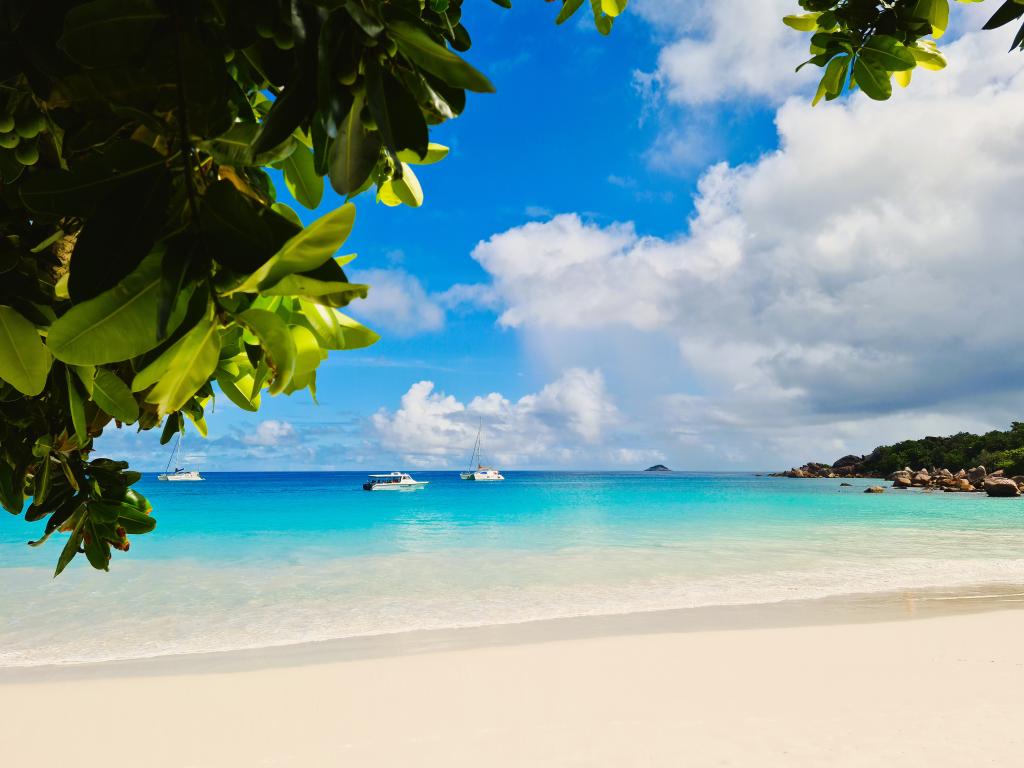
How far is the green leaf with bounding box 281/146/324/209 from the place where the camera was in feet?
1.98

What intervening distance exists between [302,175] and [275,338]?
0.75 ft

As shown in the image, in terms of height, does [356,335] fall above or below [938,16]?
below

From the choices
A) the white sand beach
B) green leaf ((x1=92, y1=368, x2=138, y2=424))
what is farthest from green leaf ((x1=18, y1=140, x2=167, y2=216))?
the white sand beach

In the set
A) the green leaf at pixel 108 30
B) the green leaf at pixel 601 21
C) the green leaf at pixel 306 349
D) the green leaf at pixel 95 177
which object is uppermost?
the green leaf at pixel 601 21

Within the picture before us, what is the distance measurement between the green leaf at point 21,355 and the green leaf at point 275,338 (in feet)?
0.85

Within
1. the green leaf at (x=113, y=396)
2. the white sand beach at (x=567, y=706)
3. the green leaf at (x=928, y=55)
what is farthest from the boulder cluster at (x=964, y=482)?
the green leaf at (x=113, y=396)

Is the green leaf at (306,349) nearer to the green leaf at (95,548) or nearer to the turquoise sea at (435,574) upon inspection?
the green leaf at (95,548)

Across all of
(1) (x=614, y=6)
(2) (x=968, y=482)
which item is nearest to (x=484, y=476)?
(2) (x=968, y=482)

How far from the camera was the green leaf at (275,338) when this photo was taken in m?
0.44

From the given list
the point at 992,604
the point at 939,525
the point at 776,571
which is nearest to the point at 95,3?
the point at 992,604

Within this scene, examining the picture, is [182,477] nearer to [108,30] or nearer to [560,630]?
[560,630]

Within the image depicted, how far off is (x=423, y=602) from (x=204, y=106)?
11.0m

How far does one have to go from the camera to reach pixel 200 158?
1.61ft

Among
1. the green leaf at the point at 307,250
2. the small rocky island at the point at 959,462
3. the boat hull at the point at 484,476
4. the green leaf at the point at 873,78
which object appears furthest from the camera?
the boat hull at the point at 484,476
